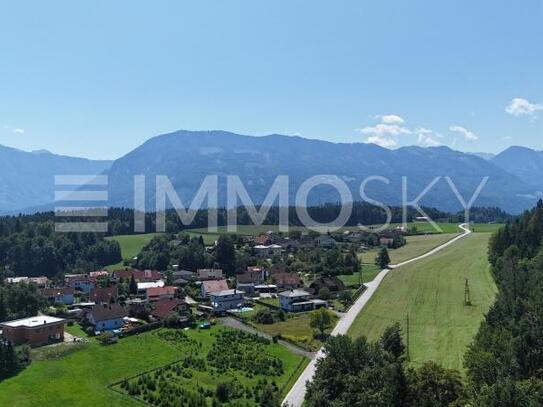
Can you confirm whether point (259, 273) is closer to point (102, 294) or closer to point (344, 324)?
point (102, 294)

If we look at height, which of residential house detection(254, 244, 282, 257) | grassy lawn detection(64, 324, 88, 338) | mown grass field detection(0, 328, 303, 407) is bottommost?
grassy lawn detection(64, 324, 88, 338)

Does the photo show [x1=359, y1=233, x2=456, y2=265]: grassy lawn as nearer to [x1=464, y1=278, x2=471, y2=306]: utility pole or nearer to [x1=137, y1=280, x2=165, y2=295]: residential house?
[x1=464, y1=278, x2=471, y2=306]: utility pole

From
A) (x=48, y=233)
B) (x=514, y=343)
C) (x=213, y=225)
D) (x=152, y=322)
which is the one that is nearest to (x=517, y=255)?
(x=514, y=343)

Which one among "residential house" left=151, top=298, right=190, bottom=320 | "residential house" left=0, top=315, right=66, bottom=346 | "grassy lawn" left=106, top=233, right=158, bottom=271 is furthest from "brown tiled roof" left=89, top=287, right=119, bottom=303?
"grassy lawn" left=106, top=233, right=158, bottom=271

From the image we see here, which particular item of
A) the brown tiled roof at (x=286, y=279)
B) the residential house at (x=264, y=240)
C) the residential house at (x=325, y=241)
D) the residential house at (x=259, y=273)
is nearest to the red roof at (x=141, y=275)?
the residential house at (x=259, y=273)

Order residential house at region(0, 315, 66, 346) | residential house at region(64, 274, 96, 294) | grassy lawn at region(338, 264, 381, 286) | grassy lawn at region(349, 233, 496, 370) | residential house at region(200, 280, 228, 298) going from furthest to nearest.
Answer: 1. residential house at region(64, 274, 96, 294)
2. grassy lawn at region(338, 264, 381, 286)
3. residential house at region(200, 280, 228, 298)
4. residential house at region(0, 315, 66, 346)
5. grassy lawn at region(349, 233, 496, 370)

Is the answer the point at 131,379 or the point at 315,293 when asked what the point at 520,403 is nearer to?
the point at 131,379

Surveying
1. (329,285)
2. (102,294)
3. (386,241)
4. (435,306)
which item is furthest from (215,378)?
(386,241)
